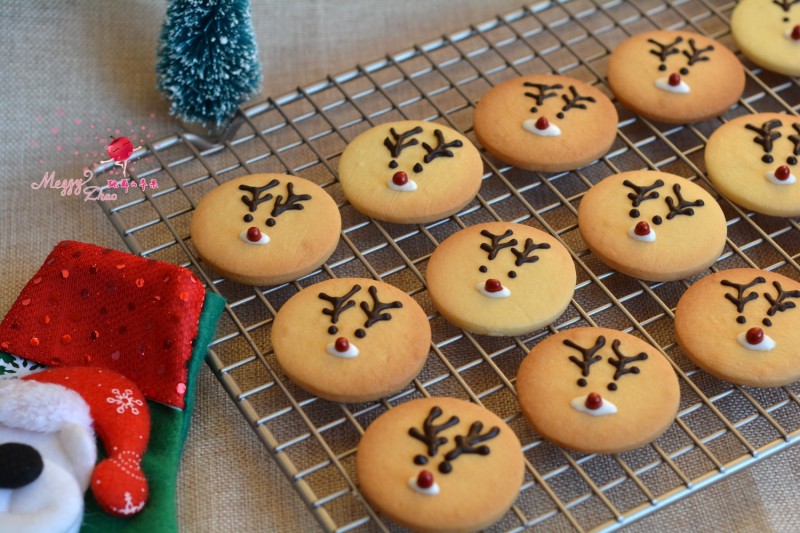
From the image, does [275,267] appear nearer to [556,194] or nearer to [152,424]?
[152,424]

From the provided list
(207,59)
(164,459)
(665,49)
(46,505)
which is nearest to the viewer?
(46,505)

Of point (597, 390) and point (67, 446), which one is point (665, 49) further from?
point (67, 446)

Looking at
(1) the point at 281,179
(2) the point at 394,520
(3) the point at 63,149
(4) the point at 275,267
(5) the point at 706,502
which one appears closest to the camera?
(2) the point at 394,520

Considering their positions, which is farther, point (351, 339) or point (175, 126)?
point (175, 126)

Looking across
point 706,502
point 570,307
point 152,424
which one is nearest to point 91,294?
point 152,424

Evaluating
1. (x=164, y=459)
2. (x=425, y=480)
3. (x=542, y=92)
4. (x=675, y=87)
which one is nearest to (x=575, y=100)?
(x=542, y=92)

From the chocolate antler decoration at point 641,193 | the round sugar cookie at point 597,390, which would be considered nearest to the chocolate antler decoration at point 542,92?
the chocolate antler decoration at point 641,193

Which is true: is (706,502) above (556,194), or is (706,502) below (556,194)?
below

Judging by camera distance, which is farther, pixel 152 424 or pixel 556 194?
pixel 556 194
